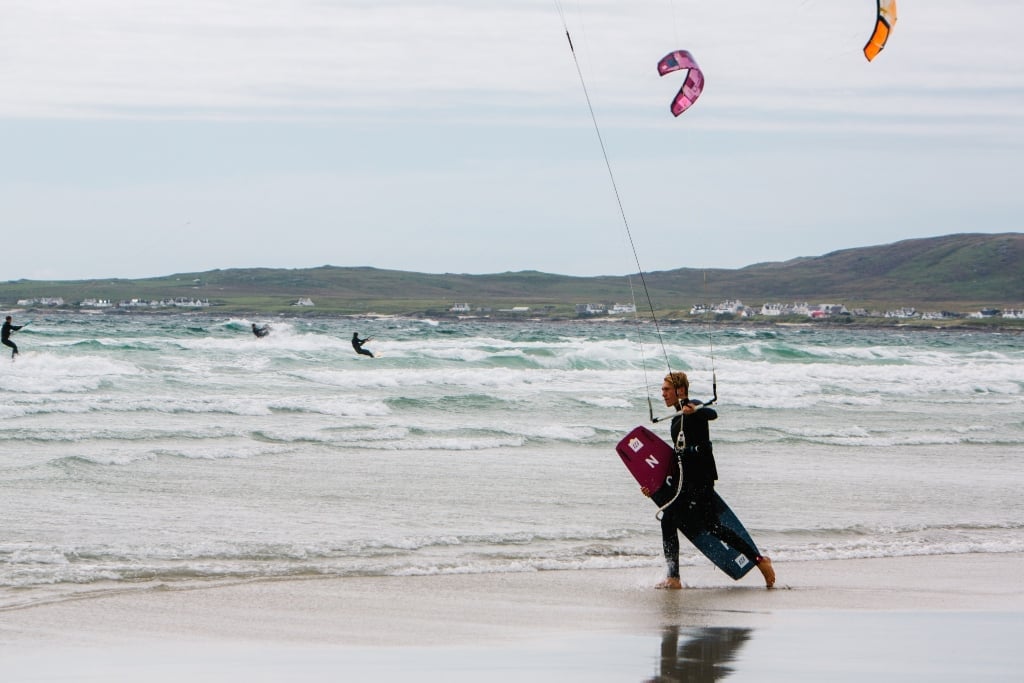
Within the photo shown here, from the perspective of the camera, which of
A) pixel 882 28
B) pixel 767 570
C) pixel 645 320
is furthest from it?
pixel 645 320

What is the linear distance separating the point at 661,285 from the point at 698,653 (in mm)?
166630

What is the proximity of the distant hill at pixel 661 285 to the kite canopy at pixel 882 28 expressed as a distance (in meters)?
105

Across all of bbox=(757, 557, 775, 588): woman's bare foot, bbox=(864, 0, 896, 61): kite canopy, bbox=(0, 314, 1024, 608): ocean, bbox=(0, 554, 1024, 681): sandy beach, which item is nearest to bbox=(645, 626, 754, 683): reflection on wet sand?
bbox=(0, 554, 1024, 681): sandy beach

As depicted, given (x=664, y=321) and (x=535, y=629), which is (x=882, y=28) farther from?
(x=664, y=321)

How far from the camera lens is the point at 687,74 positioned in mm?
10570

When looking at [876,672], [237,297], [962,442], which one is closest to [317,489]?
[876,672]

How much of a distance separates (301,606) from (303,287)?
148508 millimetres

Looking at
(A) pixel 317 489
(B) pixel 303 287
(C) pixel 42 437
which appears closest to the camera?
(A) pixel 317 489

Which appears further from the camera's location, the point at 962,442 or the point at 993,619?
the point at 962,442

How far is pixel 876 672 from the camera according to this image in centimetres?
541

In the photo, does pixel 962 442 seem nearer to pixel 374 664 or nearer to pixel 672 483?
pixel 672 483

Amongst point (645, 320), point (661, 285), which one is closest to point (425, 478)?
point (645, 320)

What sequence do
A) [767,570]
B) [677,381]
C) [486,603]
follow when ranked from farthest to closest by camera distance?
[767,570] → [677,381] → [486,603]

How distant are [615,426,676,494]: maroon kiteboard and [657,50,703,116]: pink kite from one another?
336 cm
